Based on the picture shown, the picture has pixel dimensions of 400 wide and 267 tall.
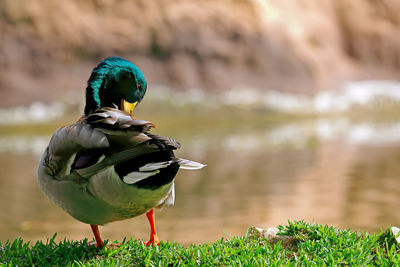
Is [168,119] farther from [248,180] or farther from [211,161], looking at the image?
[248,180]

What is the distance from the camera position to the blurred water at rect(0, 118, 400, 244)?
4945 millimetres

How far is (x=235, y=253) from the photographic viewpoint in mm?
2902

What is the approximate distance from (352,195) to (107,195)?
4.01 m

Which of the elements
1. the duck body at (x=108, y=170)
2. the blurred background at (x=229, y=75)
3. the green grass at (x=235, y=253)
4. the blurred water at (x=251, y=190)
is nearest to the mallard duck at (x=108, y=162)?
the duck body at (x=108, y=170)

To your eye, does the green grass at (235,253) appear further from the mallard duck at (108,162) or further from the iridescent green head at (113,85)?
the iridescent green head at (113,85)

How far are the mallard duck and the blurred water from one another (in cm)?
87

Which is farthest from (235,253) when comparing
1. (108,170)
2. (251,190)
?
(251,190)

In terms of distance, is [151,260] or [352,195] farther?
[352,195]

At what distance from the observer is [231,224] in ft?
16.1

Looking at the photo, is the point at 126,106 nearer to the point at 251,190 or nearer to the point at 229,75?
the point at 251,190

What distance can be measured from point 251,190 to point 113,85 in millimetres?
3822

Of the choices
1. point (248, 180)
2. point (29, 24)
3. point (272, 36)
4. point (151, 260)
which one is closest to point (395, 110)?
point (272, 36)

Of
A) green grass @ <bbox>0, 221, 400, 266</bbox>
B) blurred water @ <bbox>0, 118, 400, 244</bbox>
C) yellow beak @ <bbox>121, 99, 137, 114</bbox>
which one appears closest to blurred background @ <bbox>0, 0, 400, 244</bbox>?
blurred water @ <bbox>0, 118, 400, 244</bbox>

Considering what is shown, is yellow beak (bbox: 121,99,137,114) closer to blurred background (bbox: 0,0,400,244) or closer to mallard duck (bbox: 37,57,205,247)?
mallard duck (bbox: 37,57,205,247)
